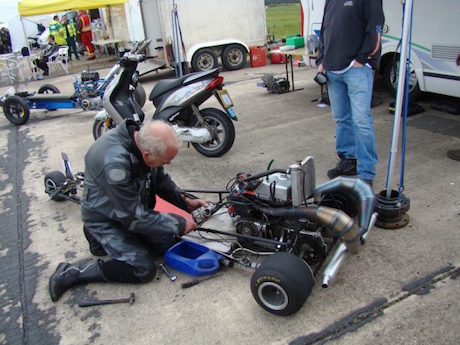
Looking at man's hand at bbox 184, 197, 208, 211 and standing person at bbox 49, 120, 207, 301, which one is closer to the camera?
standing person at bbox 49, 120, 207, 301

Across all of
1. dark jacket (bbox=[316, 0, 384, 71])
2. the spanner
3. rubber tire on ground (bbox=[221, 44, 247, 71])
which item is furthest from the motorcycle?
rubber tire on ground (bbox=[221, 44, 247, 71])

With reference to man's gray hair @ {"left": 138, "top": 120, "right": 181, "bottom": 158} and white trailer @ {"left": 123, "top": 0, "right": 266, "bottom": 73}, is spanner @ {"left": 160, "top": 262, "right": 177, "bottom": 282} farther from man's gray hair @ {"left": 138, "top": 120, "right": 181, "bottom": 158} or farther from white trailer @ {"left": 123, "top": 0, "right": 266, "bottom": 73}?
white trailer @ {"left": 123, "top": 0, "right": 266, "bottom": 73}

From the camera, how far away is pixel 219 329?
8.36ft

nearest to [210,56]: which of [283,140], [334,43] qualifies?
[283,140]

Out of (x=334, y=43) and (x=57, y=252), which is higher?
(x=334, y=43)

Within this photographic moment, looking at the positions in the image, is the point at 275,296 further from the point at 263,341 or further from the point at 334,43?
the point at 334,43

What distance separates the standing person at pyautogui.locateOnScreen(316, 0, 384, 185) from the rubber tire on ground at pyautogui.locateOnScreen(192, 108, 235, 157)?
150 centimetres

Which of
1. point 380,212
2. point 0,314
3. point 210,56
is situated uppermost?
point 210,56

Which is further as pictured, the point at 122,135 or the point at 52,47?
the point at 52,47

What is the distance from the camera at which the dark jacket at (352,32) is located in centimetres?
369

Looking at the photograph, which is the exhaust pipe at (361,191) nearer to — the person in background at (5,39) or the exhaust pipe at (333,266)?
the exhaust pipe at (333,266)

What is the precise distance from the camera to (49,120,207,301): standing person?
277 cm

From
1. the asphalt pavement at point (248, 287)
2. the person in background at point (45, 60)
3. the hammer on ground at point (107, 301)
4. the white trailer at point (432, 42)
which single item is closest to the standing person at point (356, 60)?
the asphalt pavement at point (248, 287)

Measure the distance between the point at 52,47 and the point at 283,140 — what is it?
39.3 feet
